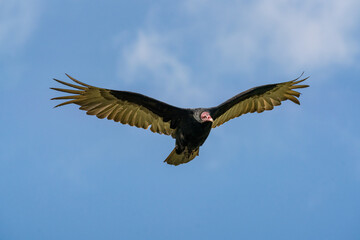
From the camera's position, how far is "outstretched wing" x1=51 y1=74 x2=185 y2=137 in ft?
26.3

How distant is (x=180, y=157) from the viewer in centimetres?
842

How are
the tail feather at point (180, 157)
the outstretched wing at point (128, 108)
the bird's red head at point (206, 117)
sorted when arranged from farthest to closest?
the tail feather at point (180, 157) < the outstretched wing at point (128, 108) < the bird's red head at point (206, 117)

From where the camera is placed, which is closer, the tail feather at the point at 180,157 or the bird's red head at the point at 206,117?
the bird's red head at the point at 206,117

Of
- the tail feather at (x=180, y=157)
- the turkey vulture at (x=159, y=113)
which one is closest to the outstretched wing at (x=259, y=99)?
the turkey vulture at (x=159, y=113)

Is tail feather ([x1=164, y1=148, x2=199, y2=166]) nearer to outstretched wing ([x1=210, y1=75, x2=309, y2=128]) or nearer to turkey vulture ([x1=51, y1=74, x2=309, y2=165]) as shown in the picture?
turkey vulture ([x1=51, y1=74, x2=309, y2=165])

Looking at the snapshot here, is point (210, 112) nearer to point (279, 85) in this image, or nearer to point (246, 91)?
point (246, 91)

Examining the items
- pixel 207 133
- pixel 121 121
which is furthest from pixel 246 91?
pixel 121 121

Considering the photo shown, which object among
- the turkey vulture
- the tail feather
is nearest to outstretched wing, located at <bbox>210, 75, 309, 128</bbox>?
the turkey vulture

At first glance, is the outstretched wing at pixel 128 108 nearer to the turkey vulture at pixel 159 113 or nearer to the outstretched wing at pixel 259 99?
the turkey vulture at pixel 159 113

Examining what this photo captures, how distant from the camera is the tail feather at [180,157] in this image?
27.5 ft

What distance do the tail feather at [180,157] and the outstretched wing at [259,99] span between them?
2.96 feet

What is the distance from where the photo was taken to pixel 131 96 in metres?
8.17

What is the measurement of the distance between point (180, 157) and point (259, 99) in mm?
2103

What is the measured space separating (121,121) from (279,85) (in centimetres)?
319
